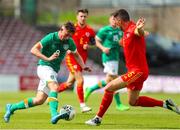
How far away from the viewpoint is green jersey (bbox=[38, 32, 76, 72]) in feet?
50.3

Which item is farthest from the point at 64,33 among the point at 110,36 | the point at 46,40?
the point at 110,36

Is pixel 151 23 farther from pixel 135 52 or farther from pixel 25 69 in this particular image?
pixel 135 52

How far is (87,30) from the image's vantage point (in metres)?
20.3

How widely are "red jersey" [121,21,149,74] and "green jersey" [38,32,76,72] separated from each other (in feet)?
3.84

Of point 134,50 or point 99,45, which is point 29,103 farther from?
A: point 99,45

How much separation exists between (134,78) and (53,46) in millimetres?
1715

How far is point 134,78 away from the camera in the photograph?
1516cm

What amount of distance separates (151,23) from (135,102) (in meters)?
27.4

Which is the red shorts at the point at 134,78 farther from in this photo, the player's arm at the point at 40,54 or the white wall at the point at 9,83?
the white wall at the point at 9,83

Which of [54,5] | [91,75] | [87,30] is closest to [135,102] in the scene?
[87,30]

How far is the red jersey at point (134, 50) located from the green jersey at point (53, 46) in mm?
1170

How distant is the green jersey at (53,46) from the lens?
15.3 metres

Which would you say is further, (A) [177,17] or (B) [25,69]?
(A) [177,17]

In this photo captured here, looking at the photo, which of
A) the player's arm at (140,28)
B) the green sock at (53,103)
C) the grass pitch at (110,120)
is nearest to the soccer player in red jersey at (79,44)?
the grass pitch at (110,120)
